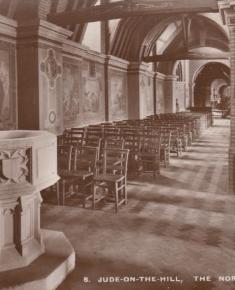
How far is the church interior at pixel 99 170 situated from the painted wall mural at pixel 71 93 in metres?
0.04

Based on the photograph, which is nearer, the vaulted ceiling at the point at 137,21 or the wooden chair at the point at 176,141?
the vaulted ceiling at the point at 137,21

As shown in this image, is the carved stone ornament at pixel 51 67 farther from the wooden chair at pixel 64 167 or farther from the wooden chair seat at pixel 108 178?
the wooden chair seat at pixel 108 178

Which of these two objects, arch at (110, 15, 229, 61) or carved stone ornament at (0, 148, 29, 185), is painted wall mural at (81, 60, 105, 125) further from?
carved stone ornament at (0, 148, 29, 185)

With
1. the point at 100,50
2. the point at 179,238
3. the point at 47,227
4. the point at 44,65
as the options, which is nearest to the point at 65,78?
the point at 44,65

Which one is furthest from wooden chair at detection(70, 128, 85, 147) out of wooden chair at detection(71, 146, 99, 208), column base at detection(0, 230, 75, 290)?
column base at detection(0, 230, 75, 290)

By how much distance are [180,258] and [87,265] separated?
3.46ft

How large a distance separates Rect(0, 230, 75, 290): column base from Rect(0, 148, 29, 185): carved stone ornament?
0.89 m

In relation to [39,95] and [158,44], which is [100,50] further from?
[158,44]

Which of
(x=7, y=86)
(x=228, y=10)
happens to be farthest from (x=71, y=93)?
(x=228, y=10)

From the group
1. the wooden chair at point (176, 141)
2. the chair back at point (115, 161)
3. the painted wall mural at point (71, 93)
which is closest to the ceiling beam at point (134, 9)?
the painted wall mural at point (71, 93)

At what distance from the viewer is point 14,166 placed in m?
3.59

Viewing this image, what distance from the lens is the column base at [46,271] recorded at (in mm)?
3500

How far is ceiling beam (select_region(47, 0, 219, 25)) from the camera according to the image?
9.53 meters

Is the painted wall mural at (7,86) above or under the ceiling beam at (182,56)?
under
